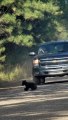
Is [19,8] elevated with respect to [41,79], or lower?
elevated

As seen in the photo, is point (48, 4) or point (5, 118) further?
point (48, 4)

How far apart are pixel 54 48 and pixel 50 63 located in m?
0.81

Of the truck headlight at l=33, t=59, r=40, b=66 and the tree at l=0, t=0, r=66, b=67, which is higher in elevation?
the tree at l=0, t=0, r=66, b=67

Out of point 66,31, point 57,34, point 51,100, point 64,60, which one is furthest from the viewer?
point 66,31

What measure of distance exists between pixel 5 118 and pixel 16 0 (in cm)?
2780

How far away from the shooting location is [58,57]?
24516 mm

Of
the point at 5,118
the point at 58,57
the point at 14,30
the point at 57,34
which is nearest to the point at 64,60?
the point at 58,57

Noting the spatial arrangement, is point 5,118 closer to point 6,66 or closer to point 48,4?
point 6,66

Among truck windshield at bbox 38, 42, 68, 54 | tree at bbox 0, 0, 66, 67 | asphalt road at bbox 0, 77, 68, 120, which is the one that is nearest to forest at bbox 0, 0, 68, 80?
tree at bbox 0, 0, 66, 67

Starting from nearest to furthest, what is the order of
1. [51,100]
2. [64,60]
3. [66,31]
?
[51,100], [64,60], [66,31]

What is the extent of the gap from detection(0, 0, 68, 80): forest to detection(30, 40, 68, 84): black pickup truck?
10245 millimetres

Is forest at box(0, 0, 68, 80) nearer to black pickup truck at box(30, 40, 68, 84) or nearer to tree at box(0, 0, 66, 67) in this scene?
tree at box(0, 0, 66, 67)

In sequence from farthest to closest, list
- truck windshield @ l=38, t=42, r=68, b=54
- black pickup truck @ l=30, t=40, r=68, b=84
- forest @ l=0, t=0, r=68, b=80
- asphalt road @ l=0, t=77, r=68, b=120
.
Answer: forest @ l=0, t=0, r=68, b=80, truck windshield @ l=38, t=42, r=68, b=54, black pickup truck @ l=30, t=40, r=68, b=84, asphalt road @ l=0, t=77, r=68, b=120

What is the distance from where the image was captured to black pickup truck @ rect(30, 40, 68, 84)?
80.4 feet
